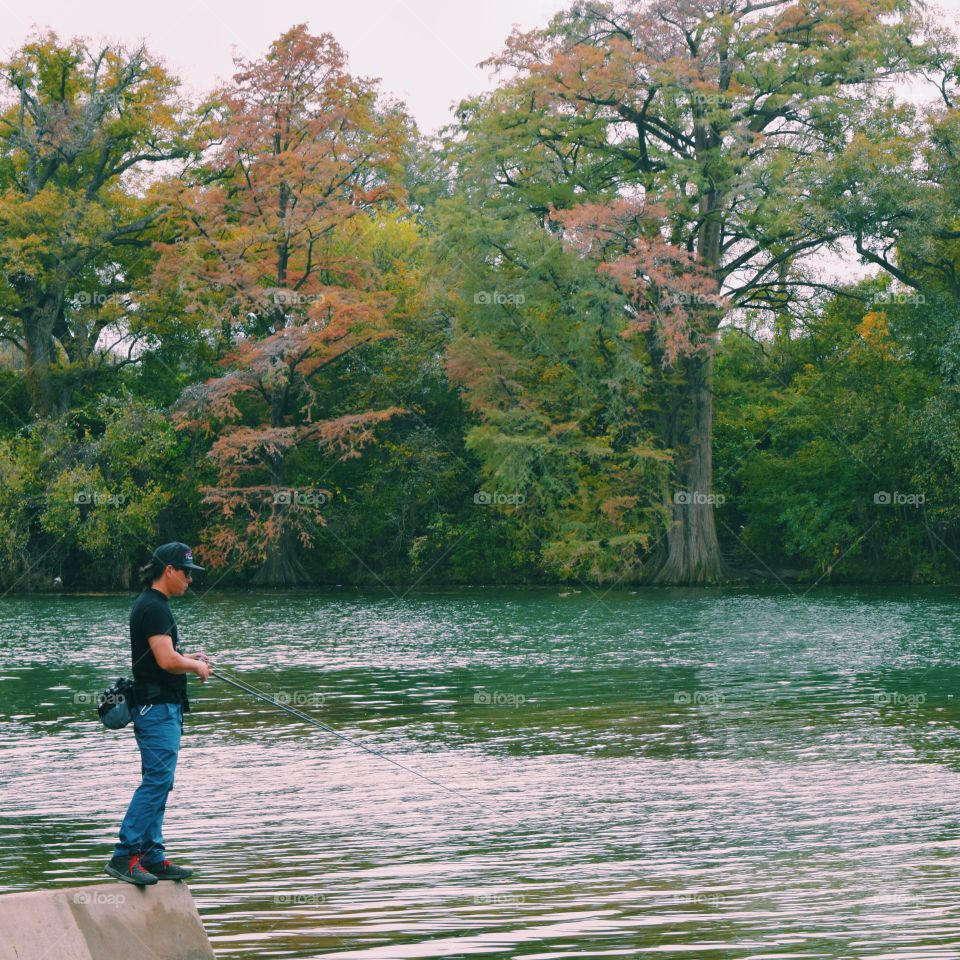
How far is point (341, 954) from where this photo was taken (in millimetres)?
8094

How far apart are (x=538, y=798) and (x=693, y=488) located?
1497 inches

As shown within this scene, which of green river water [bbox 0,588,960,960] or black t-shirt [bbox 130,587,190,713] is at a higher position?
black t-shirt [bbox 130,587,190,713]

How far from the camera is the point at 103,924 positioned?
7289mm

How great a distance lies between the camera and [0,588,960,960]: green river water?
8.66 meters

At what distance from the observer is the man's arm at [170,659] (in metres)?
8.52

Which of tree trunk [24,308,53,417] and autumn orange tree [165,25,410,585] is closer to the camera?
autumn orange tree [165,25,410,585]
